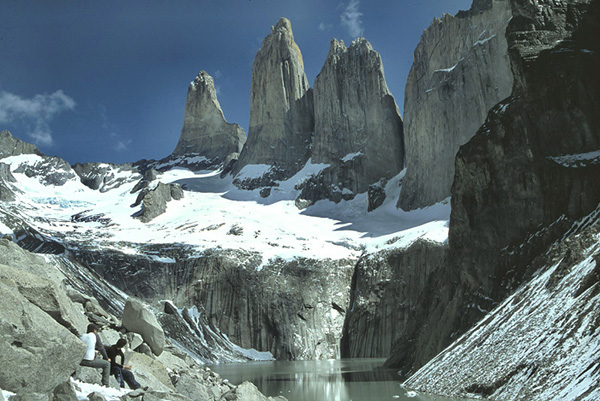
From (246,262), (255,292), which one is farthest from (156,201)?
(255,292)

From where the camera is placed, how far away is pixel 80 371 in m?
14.5

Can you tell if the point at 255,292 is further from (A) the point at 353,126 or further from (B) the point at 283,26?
(B) the point at 283,26

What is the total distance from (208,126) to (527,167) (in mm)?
164587

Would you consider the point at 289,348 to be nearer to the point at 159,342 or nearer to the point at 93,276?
the point at 93,276

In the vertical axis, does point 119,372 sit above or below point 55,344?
below

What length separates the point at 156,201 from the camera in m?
135

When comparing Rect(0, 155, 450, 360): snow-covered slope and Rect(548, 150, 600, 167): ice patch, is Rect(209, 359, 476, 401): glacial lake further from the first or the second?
Rect(0, 155, 450, 360): snow-covered slope

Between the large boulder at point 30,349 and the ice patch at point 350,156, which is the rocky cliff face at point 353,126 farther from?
the large boulder at point 30,349

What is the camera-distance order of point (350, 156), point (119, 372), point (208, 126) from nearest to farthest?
1. point (119, 372)
2. point (350, 156)
3. point (208, 126)

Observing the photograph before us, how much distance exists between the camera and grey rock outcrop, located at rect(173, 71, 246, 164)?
19075 cm

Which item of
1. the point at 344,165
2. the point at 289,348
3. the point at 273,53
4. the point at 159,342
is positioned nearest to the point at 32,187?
the point at 273,53

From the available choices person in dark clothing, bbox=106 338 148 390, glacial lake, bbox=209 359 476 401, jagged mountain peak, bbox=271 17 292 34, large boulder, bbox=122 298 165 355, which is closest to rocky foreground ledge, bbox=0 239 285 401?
large boulder, bbox=122 298 165 355

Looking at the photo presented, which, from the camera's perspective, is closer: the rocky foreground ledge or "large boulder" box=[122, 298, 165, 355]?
the rocky foreground ledge

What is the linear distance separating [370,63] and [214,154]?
67.1 meters
